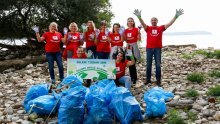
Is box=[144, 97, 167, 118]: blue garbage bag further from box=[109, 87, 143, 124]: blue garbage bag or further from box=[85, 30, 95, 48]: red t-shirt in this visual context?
box=[85, 30, 95, 48]: red t-shirt

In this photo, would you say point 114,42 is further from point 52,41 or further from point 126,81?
point 52,41

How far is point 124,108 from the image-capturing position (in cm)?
726

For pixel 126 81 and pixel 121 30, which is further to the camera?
pixel 121 30

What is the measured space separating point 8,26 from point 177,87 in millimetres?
10392

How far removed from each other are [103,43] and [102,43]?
0.09ft

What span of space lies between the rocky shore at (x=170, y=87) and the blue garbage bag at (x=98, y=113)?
831 mm

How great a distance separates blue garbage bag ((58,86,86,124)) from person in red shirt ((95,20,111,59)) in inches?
129

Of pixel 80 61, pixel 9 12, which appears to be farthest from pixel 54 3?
pixel 80 61

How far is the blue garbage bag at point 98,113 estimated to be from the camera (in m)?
7.13

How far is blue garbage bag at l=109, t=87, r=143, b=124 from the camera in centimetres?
720

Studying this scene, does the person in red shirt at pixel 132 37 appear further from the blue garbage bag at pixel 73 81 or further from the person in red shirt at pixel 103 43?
the blue garbage bag at pixel 73 81

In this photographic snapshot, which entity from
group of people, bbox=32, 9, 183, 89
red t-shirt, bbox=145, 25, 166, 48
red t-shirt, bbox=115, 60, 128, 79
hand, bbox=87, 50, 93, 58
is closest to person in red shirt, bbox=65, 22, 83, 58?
group of people, bbox=32, 9, 183, 89

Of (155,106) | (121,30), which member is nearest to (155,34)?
(121,30)

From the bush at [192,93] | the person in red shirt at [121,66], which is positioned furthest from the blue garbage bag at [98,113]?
the bush at [192,93]
